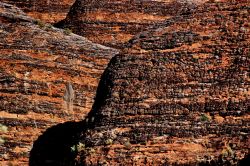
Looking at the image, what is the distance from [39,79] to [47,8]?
518 inches

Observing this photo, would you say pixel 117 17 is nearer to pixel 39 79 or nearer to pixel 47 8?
pixel 47 8

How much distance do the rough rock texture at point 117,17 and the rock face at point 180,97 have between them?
10.7 metres

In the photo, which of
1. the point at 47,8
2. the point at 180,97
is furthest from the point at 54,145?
the point at 47,8

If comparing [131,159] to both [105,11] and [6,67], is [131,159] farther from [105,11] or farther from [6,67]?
[105,11]

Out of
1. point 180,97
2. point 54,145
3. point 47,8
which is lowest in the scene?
point 54,145

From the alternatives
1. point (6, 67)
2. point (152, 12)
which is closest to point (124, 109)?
point (6, 67)

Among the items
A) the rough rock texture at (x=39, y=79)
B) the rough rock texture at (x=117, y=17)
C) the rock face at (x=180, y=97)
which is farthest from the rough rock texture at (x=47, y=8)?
the rock face at (x=180, y=97)

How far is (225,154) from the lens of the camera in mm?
17453

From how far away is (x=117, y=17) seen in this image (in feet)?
107

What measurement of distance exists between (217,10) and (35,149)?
26.0 feet

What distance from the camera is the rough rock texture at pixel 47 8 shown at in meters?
36.9

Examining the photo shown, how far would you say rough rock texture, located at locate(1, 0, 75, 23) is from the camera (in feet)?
121

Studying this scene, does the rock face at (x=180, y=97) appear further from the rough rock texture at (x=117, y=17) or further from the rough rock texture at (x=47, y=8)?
the rough rock texture at (x=47, y=8)

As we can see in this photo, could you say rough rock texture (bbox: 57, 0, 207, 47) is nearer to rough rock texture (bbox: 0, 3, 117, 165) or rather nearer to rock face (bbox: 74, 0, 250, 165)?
rough rock texture (bbox: 0, 3, 117, 165)
